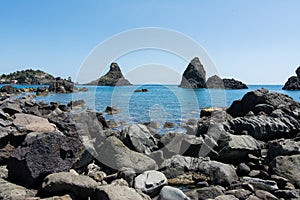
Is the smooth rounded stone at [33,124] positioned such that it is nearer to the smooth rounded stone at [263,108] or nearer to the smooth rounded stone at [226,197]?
the smooth rounded stone at [226,197]

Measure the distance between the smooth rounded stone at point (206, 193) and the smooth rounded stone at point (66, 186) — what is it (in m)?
2.25

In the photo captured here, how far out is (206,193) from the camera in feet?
20.7

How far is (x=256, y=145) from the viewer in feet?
31.3

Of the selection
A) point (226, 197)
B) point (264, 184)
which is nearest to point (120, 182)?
point (226, 197)

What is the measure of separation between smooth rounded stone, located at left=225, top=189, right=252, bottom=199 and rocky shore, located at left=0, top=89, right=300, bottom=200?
0.07 ft

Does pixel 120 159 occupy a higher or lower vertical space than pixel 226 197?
higher

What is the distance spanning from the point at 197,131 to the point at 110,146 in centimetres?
567

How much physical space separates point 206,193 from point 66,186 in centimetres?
309

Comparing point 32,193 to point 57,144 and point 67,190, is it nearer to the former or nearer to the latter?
point 67,190

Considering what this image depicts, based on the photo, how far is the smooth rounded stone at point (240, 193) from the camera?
6168 millimetres

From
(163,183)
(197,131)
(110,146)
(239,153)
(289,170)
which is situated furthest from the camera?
(197,131)

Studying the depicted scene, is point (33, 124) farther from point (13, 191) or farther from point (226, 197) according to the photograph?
point (226, 197)

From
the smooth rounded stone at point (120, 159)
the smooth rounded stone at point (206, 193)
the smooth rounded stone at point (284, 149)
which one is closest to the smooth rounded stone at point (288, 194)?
the smooth rounded stone at point (206, 193)

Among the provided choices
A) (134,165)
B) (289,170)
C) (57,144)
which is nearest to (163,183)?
(134,165)
